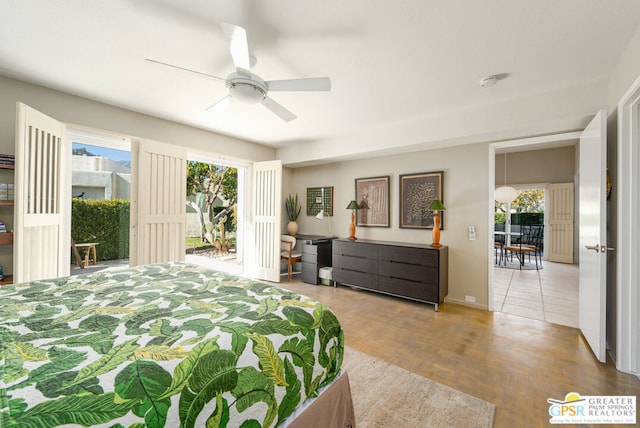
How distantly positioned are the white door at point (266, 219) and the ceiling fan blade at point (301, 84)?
266 centimetres

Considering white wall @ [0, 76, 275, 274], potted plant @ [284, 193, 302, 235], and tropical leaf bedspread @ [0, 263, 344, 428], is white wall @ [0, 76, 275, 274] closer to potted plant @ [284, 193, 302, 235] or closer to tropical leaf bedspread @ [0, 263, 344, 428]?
potted plant @ [284, 193, 302, 235]

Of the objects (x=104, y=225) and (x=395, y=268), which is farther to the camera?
(x=104, y=225)

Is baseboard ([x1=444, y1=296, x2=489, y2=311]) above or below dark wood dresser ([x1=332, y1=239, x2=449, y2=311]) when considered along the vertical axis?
below

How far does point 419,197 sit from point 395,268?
1.15 metres

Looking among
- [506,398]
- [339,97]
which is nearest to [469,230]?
[506,398]

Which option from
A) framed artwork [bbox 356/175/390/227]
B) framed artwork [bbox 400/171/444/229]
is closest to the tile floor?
framed artwork [bbox 400/171/444/229]

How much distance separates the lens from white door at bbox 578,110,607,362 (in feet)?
7.20

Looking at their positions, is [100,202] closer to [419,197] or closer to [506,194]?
[419,197]

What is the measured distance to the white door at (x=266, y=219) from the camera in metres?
4.71

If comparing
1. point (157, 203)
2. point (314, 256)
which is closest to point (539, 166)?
point (314, 256)

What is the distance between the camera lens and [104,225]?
4125 millimetres

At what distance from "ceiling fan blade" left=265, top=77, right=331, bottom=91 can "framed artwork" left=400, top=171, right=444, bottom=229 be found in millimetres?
2541

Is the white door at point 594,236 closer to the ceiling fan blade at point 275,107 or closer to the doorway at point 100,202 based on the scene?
the ceiling fan blade at point 275,107

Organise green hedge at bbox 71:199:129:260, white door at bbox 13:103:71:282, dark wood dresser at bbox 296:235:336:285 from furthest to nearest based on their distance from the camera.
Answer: dark wood dresser at bbox 296:235:336:285, green hedge at bbox 71:199:129:260, white door at bbox 13:103:71:282
